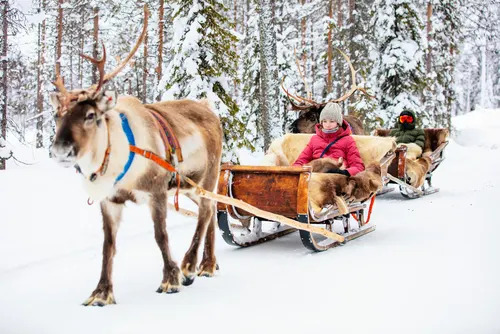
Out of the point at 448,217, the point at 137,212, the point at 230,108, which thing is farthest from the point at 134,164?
the point at 230,108

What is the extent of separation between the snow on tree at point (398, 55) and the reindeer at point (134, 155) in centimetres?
1508

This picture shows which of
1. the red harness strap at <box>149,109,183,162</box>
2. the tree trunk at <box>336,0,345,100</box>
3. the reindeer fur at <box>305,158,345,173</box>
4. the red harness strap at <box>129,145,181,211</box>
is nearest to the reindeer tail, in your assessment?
the reindeer fur at <box>305,158,345,173</box>

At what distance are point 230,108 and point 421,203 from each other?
17.4ft

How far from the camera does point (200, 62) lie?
12359 millimetres

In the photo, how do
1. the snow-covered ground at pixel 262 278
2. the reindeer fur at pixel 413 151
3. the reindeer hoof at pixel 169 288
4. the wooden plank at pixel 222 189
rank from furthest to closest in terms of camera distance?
the reindeer fur at pixel 413 151, the wooden plank at pixel 222 189, the reindeer hoof at pixel 169 288, the snow-covered ground at pixel 262 278

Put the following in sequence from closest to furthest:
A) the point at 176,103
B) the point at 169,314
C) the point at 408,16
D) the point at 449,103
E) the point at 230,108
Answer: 1. the point at 169,314
2. the point at 176,103
3. the point at 230,108
4. the point at 408,16
5. the point at 449,103

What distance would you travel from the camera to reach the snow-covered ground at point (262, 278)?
12.5 feet

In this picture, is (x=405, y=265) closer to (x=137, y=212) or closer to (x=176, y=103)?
(x=176, y=103)

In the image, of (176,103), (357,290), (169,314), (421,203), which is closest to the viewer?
(169,314)

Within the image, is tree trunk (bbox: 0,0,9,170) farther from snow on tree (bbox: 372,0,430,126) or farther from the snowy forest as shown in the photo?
snow on tree (bbox: 372,0,430,126)

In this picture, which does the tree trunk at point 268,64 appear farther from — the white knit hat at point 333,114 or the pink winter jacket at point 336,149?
the white knit hat at point 333,114

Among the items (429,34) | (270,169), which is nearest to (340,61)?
(429,34)

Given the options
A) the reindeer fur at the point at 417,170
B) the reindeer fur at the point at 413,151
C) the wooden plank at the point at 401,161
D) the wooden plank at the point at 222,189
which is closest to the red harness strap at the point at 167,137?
the wooden plank at the point at 222,189

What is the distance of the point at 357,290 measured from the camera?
462 centimetres
